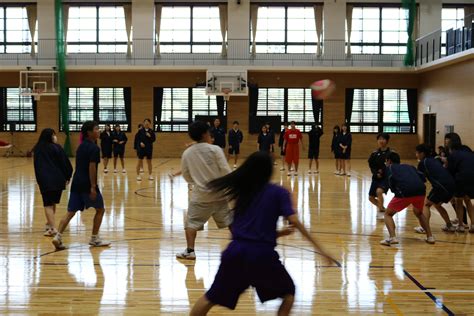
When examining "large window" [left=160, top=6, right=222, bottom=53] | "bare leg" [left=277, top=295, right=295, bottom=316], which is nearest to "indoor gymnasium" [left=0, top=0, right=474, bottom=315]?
"bare leg" [left=277, top=295, right=295, bottom=316]

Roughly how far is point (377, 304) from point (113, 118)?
27.2 meters

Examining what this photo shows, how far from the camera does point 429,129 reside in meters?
30.5

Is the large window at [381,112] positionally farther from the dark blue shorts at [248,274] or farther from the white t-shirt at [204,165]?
the dark blue shorts at [248,274]

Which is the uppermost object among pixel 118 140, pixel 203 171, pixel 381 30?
pixel 381 30

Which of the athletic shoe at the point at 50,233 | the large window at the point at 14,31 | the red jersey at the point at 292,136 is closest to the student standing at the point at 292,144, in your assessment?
the red jersey at the point at 292,136

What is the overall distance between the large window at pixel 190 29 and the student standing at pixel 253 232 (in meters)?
28.8

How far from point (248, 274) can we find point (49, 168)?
570 centimetres

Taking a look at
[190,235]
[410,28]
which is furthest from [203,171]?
[410,28]

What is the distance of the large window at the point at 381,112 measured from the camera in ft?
104

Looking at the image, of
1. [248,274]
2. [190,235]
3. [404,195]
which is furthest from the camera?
[404,195]

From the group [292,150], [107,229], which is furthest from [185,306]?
[292,150]

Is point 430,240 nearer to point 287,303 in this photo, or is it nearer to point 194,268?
point 194,268

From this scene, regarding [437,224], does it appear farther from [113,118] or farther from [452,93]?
[113,118]

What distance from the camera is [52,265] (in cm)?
761
